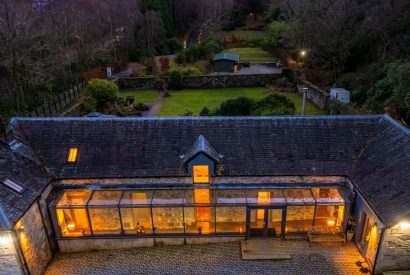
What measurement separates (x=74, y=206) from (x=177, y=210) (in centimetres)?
537

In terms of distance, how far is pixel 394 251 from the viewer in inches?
585

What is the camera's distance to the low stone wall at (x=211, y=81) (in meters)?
50.0

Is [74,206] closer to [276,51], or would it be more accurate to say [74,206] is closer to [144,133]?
[144,133]

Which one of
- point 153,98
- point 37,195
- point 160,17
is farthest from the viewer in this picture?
point 160,17

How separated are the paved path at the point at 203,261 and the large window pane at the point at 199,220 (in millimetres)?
846

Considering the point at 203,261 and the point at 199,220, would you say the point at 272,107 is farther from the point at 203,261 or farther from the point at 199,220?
the point at 203,261

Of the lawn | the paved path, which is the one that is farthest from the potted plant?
the lawn

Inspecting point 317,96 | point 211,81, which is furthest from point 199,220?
point 211,81

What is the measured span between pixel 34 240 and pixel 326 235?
48.4 feet

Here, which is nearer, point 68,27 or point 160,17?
point 68,27

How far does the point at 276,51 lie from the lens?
61.3 metres

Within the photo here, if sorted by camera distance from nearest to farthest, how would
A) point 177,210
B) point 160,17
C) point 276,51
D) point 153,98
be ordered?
point 177,210 → point 153,98 → point 276,51 → point 160,17

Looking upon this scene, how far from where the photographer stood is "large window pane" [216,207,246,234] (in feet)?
58.4

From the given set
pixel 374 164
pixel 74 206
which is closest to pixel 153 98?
pixel 74 206
